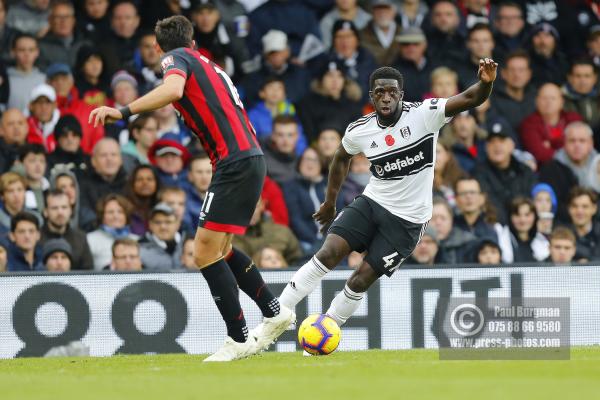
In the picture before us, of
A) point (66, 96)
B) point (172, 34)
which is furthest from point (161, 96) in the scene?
point (66, 96)

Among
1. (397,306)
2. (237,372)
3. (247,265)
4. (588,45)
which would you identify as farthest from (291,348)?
(588,45)

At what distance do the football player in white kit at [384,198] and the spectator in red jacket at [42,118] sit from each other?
5069 mm

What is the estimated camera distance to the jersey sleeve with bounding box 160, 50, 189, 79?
28.5 feet

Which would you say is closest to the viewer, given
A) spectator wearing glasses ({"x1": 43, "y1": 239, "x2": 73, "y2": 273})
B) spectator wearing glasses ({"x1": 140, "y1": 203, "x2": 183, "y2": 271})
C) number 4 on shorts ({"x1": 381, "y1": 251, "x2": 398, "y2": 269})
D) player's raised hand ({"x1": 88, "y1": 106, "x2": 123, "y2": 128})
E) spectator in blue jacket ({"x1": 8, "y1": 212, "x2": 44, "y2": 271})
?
player's raised hand ({"x1": 88, "y1": 106, "x2": 123, "y2": 128})

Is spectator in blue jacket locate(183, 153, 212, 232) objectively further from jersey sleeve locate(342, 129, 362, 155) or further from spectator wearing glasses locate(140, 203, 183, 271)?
jersey sleeve locate(342, 129, 362, 155)

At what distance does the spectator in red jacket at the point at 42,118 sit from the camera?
13969 mm

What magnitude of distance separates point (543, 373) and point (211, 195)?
259 centimetres

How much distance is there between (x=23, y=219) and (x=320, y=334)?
438cm

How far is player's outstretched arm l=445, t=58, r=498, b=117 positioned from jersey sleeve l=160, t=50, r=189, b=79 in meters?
1.98

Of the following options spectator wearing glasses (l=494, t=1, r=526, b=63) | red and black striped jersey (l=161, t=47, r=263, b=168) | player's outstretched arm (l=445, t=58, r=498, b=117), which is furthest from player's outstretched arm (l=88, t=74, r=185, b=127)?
spectator wearing glasses (l=494, t=1, r=526, b=63)

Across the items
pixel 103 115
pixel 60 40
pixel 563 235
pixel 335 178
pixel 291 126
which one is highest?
pixel 60 40

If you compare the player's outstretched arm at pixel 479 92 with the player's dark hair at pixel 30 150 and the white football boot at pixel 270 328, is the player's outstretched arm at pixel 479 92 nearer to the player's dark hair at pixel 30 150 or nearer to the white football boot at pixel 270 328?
the white football boot at pixel 270 328

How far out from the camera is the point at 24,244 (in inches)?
503

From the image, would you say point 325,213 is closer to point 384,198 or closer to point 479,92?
point 384,198
